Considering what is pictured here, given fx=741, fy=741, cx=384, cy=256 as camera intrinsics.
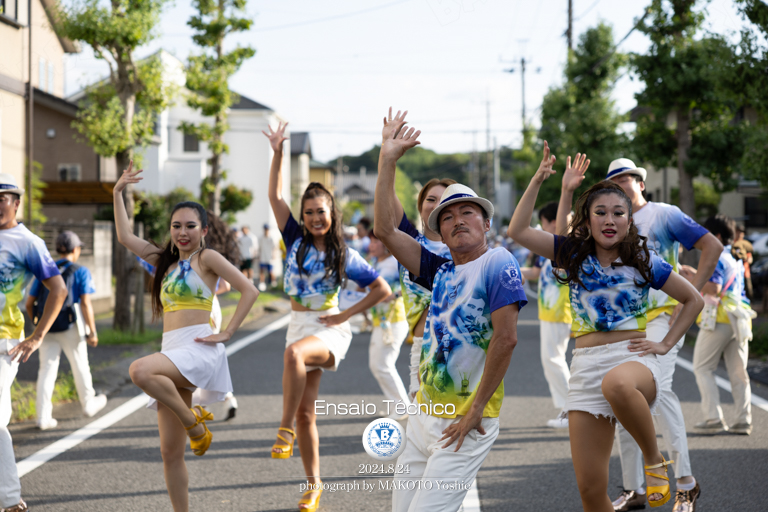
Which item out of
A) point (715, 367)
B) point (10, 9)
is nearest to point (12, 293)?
point (715, 367)

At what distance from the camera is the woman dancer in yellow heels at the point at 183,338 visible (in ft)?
13.2

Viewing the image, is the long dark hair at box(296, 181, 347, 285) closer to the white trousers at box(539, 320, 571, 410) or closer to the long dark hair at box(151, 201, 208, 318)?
the long dark hair at box(151, 201, 208, 318)

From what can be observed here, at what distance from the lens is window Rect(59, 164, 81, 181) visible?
98.9 ft

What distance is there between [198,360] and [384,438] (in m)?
1.34

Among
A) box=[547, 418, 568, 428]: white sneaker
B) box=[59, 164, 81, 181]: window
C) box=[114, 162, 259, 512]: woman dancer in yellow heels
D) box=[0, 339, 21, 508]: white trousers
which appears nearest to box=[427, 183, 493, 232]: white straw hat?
box=[114, 162, 259, 512]: woman dancer in yellow heels

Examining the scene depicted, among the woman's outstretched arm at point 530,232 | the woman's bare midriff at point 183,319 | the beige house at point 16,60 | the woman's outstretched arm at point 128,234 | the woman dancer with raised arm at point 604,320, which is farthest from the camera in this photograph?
the beige house at point 16,60

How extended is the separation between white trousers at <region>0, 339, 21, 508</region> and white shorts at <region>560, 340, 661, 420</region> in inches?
126

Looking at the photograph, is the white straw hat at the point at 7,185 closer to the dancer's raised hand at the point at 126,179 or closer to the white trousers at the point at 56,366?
the dancer's raised hand at the point at 126,179

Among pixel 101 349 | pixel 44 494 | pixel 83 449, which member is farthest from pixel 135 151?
pixel 44 494

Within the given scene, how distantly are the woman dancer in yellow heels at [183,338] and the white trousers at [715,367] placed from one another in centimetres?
431

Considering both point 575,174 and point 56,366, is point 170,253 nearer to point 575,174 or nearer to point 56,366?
point 575,174

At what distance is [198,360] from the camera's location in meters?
4.18

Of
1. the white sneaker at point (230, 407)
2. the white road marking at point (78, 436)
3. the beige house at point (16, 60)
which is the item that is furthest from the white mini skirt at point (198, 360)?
the beige house at point (16, 60)

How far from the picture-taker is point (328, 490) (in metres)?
5.16
